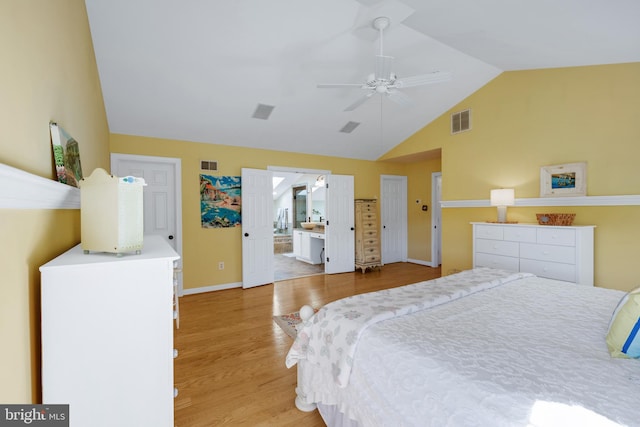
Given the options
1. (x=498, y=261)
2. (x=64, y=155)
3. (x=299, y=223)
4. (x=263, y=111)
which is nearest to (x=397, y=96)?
(x=263, y=111)

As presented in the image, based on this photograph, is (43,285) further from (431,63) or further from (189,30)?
(431,63)

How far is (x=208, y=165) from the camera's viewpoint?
4.45 m

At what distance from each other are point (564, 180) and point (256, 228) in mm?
4325

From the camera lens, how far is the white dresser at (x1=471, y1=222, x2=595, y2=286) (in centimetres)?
304

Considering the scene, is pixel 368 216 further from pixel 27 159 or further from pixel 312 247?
pixel 27 159

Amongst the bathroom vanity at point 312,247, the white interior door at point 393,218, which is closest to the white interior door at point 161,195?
the bathroom vanity at point 312,247

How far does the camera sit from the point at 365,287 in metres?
4.71

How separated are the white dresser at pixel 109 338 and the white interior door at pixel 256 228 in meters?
3.64

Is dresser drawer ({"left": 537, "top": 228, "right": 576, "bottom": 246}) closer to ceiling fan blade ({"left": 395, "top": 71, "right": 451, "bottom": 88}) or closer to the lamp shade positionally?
the lamp shade

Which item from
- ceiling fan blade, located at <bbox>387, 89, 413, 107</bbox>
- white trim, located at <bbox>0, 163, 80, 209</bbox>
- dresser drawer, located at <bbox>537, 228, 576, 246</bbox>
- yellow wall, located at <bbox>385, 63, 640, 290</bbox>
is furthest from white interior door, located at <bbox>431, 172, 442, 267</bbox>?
white trim, located at <bbox>0, 163, 80, 209</bbox>

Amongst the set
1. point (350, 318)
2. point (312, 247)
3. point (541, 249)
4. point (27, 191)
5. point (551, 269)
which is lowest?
point (312, 247)

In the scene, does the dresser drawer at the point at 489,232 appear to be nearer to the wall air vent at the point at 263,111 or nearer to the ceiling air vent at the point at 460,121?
the ceiling air vent at the point at 460,121

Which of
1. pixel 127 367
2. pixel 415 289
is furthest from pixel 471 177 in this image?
pixel 127 367

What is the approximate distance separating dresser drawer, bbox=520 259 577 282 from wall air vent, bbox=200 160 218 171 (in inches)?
176
